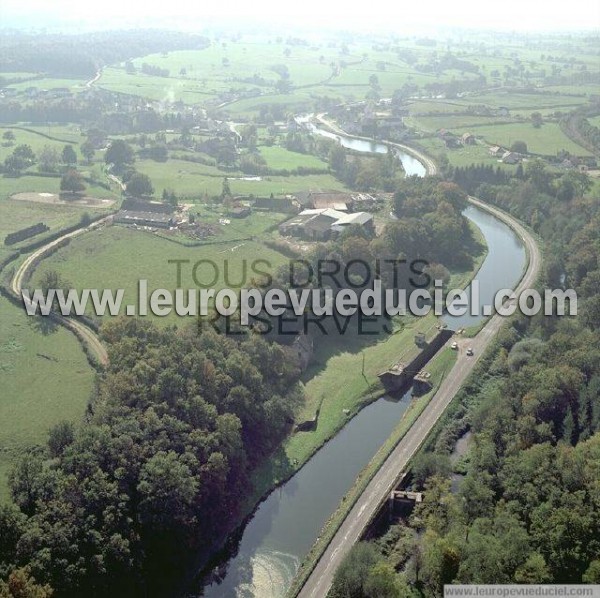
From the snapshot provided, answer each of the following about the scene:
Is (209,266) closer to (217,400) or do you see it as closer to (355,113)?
(217,400)

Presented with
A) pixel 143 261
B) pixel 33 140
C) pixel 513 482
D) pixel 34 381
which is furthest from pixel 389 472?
pixel 33 140

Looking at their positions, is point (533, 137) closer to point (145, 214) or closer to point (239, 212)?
point (239, 212)

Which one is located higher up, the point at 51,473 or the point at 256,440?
the point at 51,473

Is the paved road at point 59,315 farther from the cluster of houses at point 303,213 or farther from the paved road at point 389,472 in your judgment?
the paved road at point 389,472

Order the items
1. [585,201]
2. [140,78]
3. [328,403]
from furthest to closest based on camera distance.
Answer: [140,78] → [585,201] → [328,403]

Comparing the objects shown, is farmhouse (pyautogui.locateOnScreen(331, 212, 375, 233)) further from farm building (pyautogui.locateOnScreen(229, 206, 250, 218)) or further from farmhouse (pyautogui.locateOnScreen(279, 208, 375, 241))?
farm building (pyautogui.locateOnScreen(229, 206, 250, 218))

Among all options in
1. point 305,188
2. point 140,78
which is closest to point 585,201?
point 305,188
